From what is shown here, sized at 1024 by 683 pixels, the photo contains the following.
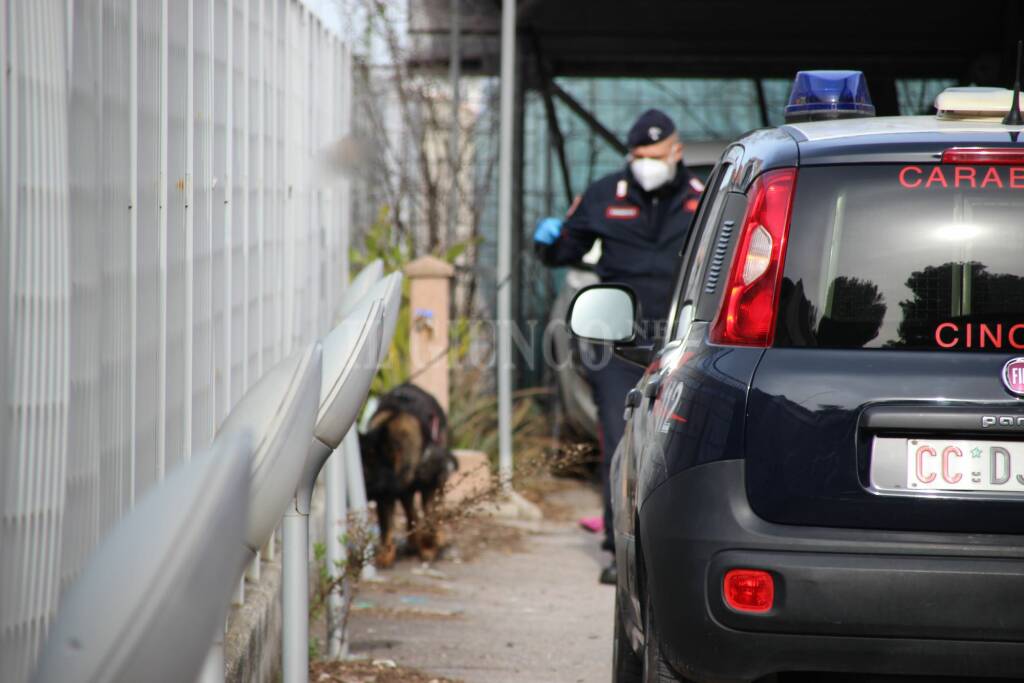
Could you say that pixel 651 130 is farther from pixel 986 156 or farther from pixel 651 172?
pixel 986 156

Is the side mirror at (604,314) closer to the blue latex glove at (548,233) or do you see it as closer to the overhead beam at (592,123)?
the blue latex glove at (548,233)

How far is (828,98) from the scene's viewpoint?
4367 mm

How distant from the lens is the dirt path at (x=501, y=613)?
576cm

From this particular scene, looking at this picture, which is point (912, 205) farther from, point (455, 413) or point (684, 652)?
point (455, 413)

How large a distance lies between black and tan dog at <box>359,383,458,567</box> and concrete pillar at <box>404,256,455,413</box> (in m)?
1.10

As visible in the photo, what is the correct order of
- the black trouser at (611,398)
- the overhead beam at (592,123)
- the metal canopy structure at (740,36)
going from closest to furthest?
the black trouser at (611,398)
the metal canopy structure at (740,36)
the overhead beam at (592,123)

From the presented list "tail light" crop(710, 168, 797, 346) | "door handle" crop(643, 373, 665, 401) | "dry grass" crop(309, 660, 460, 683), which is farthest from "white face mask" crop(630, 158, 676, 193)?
"tail light" crop(710, 168, 797, 346)

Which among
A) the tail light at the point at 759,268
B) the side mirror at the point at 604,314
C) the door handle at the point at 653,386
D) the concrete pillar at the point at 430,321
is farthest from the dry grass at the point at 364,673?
the concrete pillar at the point at 430,321

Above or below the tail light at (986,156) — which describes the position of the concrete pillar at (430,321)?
below

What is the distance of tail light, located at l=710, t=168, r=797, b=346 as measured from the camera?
10.9 ft

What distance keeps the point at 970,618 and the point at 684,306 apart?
1.26 m

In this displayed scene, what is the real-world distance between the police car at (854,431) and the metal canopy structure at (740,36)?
22.4 ft

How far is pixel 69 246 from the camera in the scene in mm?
2688

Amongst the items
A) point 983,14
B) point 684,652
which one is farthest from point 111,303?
point 983,14
